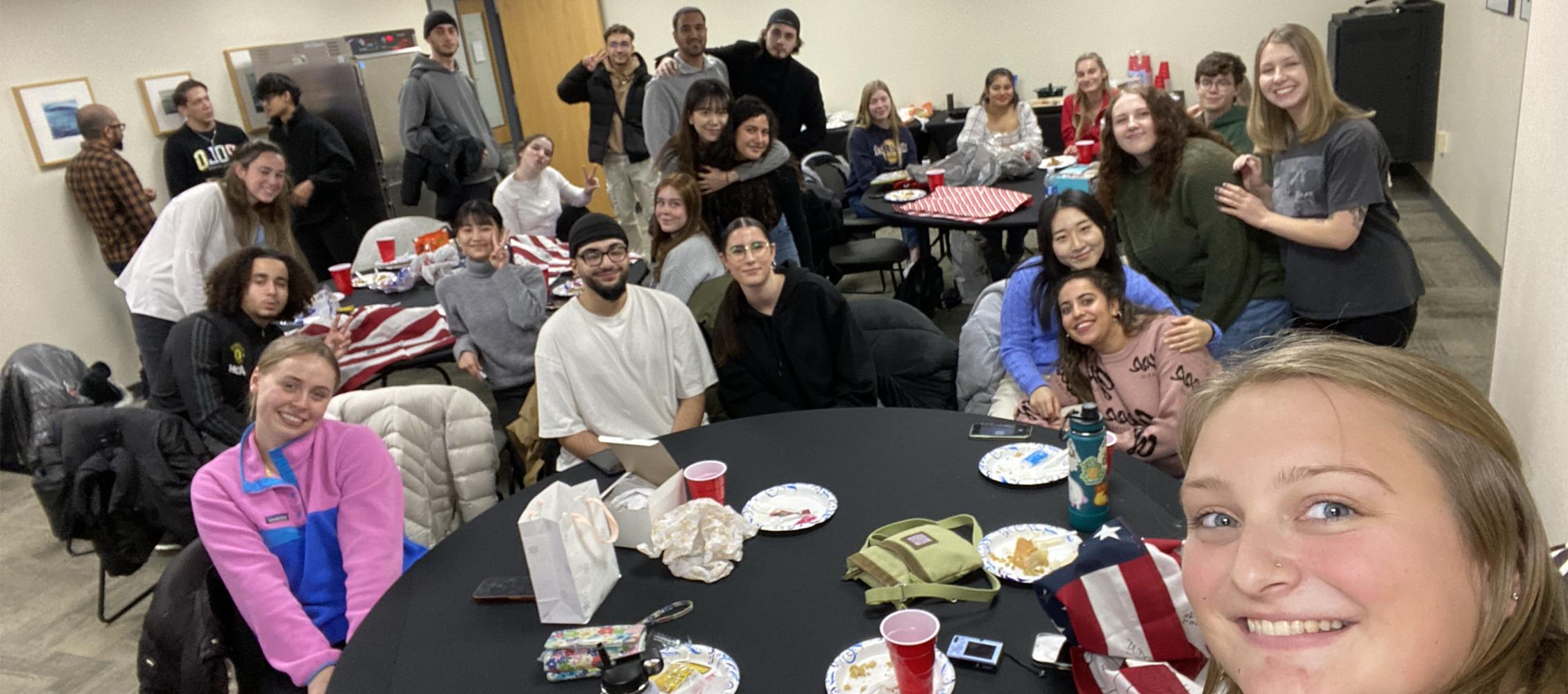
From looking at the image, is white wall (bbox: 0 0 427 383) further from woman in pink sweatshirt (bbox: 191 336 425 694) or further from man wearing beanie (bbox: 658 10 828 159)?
woman in pink sweatshirt (bbox: 191 336 425 694)

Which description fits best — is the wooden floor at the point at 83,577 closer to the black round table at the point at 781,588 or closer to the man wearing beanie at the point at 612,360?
the man wearing beanie at the point at 612,360

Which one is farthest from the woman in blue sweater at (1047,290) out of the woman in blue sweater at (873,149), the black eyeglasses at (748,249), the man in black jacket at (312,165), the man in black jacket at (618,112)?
the man in black jacket at (312,165)

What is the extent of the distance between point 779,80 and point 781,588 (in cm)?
472

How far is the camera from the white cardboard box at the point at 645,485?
2107 millimetres

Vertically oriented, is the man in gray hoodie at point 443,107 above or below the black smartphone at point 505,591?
above

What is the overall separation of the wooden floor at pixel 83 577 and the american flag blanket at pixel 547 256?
1194mm

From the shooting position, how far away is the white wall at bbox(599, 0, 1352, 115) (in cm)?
821

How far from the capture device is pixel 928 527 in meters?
1.93

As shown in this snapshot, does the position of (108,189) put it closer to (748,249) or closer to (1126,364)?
(748,249)

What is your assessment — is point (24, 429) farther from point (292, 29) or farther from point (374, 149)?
point (292, 29)

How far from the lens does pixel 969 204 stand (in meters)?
5.00

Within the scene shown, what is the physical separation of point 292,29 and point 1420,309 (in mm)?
7513

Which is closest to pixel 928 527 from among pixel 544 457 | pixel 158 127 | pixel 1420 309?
pixel 544 457

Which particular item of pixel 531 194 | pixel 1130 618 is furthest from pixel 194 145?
pixel 1130 618
